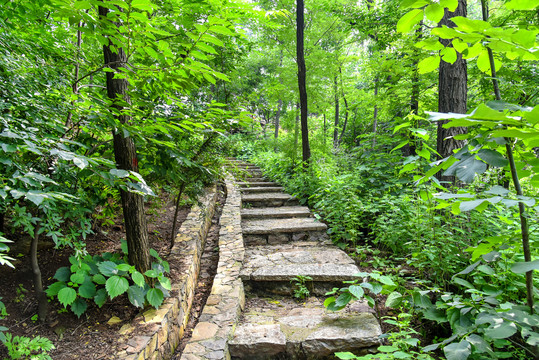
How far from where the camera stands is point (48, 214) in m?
1.60

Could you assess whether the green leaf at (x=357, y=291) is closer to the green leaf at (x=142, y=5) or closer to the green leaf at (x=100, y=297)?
the green leaf at (x=100, y=297)

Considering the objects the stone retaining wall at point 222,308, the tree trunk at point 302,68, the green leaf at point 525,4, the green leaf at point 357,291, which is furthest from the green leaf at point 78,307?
the tree trunk at point 302,68

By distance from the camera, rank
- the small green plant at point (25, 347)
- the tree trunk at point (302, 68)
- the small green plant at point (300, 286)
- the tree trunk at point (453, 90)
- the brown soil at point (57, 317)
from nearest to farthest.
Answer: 1. the small green plant at point (25, 347)
2. the brown soil at point (57, 317)
3. the small green plant at point (300, 286)
4. the tree trunk at point (453, 90)
5. the tree trunk at point (302, 68)

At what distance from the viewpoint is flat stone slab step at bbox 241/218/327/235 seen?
13.8 ft

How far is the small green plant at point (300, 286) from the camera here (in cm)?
282

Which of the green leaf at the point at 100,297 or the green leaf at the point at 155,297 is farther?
the green leaf at the point at 155,297

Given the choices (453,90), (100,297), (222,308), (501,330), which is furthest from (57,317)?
(453,90)

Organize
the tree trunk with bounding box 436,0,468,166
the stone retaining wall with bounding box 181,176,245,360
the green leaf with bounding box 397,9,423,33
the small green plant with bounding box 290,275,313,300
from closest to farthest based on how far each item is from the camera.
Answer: the green leaf with bounding box 397,9,423,33 → the stone retaining wall with bounding box 181,176,245,360 → the small green plant with bounding box 290,275,313,300 → the tree trunk with bounding box 436,0,468,166

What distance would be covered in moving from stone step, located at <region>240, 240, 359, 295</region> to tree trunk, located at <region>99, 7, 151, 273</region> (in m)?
1.21

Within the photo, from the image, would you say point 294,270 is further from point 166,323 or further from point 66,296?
point 66,296

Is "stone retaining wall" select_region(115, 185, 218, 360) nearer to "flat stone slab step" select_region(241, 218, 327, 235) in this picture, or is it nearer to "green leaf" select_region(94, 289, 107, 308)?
"green leaf" select_region(94, 289, 107, 308)

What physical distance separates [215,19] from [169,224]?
9.88 feet

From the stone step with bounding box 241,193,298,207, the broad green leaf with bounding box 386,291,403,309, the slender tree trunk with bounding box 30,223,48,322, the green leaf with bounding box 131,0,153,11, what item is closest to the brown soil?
the slender tree trunk with bounding box 30,223,48,322

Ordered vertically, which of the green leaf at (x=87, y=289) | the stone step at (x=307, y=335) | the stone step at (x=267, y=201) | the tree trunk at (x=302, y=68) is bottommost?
the stone step at (x=307, y=335)
